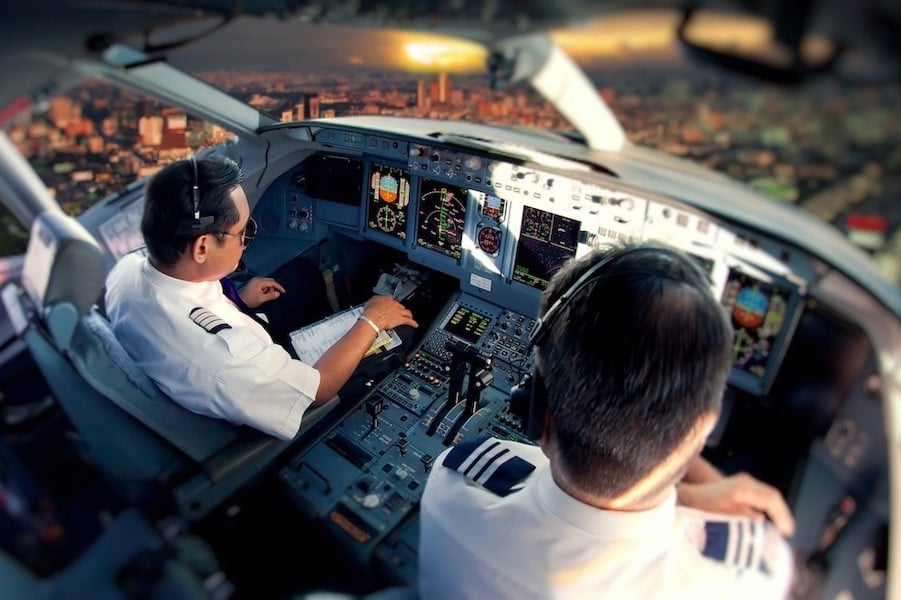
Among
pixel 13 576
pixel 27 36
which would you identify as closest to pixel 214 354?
pixel 13 576

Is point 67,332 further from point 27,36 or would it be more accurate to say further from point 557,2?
point 557,2

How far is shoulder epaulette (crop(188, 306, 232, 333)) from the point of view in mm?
1786

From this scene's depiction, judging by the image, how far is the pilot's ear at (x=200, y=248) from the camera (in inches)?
71.5

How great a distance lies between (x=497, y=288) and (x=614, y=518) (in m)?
1.93

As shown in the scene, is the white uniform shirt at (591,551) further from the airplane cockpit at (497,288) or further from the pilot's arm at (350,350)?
the pilot's arm at (350,350)

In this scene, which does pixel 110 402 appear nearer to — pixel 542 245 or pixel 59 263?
pixel 59 263

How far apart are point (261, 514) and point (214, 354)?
65 centimetres

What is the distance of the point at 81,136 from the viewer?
1.01 metres

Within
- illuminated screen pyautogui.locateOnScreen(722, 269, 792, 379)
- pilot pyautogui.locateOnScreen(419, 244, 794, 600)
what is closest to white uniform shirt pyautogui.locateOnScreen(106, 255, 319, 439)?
pilot pyautogui.locateOnScreen(419, 244, 794, 600)

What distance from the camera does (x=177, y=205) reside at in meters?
1.76

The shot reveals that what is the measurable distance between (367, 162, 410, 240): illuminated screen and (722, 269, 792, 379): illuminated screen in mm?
1674

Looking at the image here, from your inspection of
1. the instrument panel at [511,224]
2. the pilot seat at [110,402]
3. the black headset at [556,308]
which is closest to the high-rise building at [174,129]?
the pilot seat at [110,402]

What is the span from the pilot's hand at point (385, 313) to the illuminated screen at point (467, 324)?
1.19 feet

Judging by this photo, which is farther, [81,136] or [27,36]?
[81,136]
